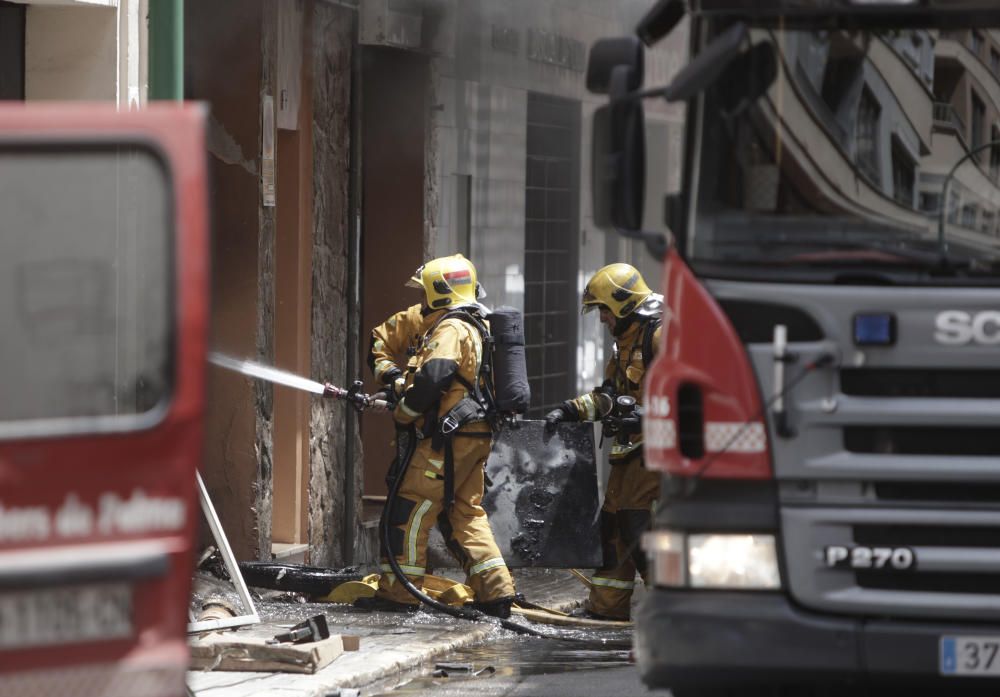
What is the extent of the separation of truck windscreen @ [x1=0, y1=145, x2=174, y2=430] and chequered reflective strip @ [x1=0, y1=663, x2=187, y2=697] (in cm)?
55

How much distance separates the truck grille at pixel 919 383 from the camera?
5.38 metres

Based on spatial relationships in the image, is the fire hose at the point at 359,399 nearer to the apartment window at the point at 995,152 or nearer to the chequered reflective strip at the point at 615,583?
the chequered reflective strip at the point at 615,583

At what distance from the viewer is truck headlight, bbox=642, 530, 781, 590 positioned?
5.37m

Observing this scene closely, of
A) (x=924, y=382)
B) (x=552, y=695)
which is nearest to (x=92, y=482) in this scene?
(x=924, y=382)

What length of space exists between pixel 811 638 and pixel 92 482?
2.03 m

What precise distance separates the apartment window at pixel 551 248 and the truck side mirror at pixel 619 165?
32.5 ft

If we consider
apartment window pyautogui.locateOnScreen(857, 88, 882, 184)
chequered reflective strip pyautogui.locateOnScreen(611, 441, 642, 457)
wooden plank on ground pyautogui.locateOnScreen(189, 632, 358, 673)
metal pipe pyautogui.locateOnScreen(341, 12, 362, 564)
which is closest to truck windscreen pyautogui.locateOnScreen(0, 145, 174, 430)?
apartment window pyautogui.locateOnScreen(857, 88, 882, 184)

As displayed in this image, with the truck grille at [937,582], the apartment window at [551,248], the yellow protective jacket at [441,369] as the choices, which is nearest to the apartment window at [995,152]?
the truck grille at [937,582]

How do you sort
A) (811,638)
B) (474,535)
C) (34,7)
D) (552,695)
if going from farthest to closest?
(474,535) < (34,7) < (552,695) < (811,638)

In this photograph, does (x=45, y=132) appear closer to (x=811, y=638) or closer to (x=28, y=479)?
(x=28, y=479)

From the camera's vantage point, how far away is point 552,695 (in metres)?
7.82

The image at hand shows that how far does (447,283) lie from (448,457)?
2.87ft

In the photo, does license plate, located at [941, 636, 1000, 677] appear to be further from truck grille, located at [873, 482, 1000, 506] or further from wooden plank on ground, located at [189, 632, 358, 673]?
wooden plank on ground, located at [189, 632, 358, 673]

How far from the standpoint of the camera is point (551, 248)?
646 inches
